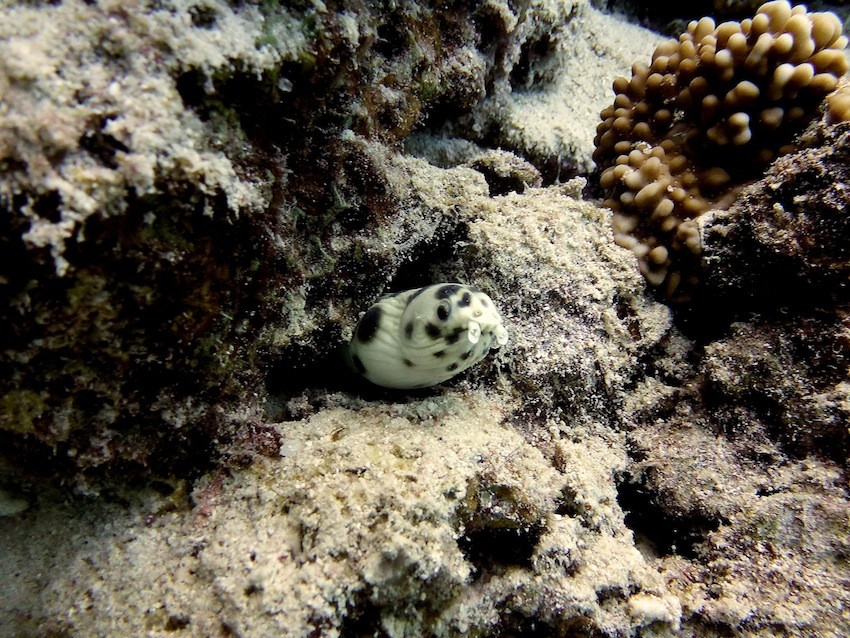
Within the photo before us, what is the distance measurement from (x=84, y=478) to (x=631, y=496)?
2.83m

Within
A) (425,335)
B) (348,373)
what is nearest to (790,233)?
(425,335)

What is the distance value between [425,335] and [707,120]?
2456mm

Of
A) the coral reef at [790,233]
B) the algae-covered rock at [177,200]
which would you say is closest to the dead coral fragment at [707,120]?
the coral reef at [790,233]

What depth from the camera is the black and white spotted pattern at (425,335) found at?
246cm

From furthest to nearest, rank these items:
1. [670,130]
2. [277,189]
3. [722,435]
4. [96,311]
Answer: [670,130]
[722,435]
[277,189]
[96,311]

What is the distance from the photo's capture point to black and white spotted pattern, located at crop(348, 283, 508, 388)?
246 centimetres

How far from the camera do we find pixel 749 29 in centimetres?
306

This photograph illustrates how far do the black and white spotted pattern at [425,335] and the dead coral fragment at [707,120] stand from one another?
1.36 metres

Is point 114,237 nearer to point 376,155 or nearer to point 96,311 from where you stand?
point 96,311

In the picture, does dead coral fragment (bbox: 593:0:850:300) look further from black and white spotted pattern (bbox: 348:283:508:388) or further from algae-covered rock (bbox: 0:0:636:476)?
algae-covered rock (bbox: 0:0:636:476)

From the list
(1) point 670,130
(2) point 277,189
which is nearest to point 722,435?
(1) point 670,130

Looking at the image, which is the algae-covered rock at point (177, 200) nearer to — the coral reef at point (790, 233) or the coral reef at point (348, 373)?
the coral reef at point (348, 373)

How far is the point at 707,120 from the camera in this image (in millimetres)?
3201

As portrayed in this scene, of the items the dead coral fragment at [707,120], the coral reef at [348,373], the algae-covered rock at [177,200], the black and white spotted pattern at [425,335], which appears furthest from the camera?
the dead coral fragment at [707,120]
